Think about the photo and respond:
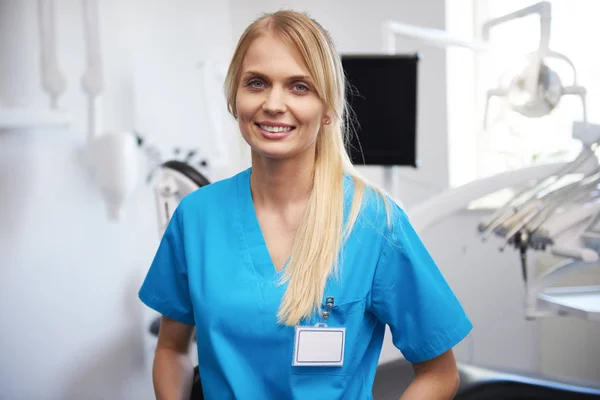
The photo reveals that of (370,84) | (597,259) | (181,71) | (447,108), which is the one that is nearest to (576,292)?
(597,259)

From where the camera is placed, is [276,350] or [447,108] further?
[447,108]

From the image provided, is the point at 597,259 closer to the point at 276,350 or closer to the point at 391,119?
the point at 391,119

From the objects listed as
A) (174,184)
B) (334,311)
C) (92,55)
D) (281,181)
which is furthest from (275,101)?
(92,55)

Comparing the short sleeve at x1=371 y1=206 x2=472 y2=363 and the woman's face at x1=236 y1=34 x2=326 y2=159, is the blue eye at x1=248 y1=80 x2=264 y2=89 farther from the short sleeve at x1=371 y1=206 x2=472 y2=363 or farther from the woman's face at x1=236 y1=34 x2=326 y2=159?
the short sleeve at x1=371 y1=206 x2=472 y2=363

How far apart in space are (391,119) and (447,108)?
3.84 feet

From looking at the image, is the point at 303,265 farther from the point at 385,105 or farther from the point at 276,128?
the point at 385,105

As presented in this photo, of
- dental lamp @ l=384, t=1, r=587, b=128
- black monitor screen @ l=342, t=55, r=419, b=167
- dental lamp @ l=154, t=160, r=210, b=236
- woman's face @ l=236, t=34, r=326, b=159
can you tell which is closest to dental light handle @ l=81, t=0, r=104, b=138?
dental lamp @ l=154, t=160, r=210, b=236

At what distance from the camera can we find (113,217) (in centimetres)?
203

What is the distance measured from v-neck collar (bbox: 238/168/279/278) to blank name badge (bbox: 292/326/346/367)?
10cm

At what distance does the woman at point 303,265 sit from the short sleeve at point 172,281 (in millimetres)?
31

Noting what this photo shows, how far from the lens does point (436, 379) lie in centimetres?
95

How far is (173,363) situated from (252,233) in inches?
10.2

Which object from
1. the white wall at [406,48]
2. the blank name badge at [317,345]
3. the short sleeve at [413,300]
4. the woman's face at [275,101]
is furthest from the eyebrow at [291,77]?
the white wall at [406,48]

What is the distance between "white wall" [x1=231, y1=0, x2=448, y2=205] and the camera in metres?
3.01
